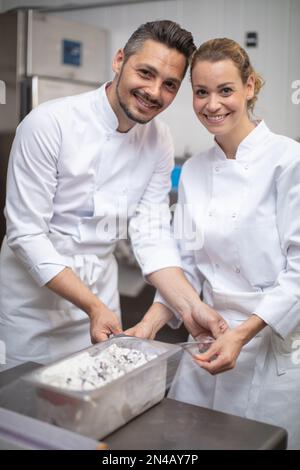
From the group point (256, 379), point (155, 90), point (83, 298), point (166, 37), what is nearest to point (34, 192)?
point (83, 298)

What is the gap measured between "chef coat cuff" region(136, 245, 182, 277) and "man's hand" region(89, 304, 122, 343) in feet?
0.63

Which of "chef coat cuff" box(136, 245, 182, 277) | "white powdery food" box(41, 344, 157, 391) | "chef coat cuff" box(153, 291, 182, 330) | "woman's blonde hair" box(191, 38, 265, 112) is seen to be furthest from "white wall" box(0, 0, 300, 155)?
"white powdery food" box(41, 344, 157, 391)

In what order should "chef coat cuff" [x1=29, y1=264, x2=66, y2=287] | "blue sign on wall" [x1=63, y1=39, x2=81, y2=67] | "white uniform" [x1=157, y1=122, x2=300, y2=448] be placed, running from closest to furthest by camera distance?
"white uniform" [x1=157, y1=122, x2=300, y2=448]
"chef coat cuff" [x1=29, y1=264, x2=66, y2=287]
"blue sign on wall" [x1=63, y1=39, x2=81, y2=67]

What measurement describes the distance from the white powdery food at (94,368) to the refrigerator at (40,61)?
960 mm

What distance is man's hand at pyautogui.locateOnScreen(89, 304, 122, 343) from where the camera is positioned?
1.33 metres

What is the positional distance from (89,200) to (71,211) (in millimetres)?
58

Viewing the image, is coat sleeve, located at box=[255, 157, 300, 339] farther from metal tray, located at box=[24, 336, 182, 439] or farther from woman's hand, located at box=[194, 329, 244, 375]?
metal tray, located at box=[24, 336, 182, 439]

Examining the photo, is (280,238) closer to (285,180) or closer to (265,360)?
(285,180)

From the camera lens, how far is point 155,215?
5.37 feet

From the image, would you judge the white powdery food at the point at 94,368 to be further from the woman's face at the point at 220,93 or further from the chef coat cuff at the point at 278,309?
the woman's face at the point at 220,93

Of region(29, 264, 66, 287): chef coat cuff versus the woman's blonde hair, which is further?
region(29, 264, 66, 287): chef coat cuff

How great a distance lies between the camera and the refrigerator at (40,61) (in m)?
1.89

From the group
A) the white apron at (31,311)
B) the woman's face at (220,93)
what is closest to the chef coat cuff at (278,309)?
the woman's face at (220,93)

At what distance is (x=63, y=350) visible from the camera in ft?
5.41
